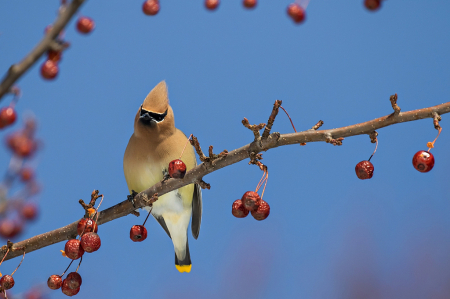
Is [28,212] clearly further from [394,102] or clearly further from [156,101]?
[394,102]

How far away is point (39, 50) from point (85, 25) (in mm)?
579

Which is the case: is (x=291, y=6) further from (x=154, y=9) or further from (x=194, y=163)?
(x=194, y=163)

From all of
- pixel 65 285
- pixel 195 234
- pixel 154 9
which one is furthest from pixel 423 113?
pixel 195 234

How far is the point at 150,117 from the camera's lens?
3.31m

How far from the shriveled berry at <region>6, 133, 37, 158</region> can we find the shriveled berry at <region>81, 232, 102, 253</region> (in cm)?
106

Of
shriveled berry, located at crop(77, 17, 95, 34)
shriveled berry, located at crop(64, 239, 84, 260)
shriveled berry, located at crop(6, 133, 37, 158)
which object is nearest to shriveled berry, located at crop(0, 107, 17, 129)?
shriveled berry, located at crop(77, 17, 95, 34)

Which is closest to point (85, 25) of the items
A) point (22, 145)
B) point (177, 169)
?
point (177, 169)

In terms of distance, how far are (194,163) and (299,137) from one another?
1.62 m

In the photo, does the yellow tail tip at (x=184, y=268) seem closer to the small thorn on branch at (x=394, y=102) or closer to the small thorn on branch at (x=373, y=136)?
the small thorn on branch at (x=373, y=136)

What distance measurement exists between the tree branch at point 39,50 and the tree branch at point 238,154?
3.65 feet

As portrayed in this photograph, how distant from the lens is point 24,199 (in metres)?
2.93

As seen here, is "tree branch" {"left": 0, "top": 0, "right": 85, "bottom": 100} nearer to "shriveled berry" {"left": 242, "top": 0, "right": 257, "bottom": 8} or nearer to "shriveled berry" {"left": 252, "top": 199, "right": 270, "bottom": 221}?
"shriveled berry" {"left": 242, "top": 0, "right": 257, "bottom": 8}

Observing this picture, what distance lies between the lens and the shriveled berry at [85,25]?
149 centimetres

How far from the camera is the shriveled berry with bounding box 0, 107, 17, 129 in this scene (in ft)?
4.98
